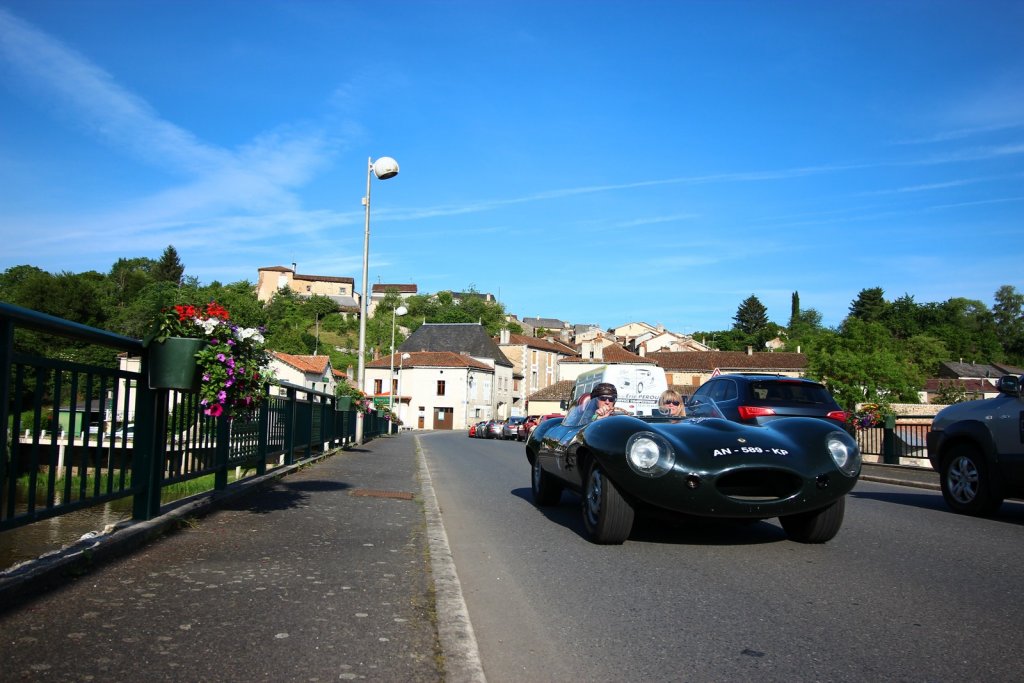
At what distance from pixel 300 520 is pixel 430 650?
13.2ft

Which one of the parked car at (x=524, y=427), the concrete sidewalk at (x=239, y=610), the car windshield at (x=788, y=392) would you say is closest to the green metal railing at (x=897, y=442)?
the car windshield at (x=788, y=392)

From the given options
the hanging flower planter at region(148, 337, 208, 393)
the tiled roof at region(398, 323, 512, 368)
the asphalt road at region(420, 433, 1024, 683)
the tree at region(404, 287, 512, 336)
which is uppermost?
the tree at region(404, 287, 512, 336)

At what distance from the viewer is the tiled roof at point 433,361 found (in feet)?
287

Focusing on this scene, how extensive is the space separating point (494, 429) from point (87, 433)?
152 feet

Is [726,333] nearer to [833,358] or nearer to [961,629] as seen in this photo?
[833,358]

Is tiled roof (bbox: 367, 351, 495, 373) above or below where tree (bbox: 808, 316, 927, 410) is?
above

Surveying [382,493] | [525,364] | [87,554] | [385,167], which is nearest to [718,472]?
[87,554]

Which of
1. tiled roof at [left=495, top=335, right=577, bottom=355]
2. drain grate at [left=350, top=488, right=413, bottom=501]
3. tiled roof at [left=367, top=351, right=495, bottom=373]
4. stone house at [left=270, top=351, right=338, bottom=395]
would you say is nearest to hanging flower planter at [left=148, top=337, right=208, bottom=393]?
drain grate at [left=350, top=488, right=413, bottom=501]

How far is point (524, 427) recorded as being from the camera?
44562mm

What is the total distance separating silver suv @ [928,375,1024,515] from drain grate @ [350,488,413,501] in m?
6.40

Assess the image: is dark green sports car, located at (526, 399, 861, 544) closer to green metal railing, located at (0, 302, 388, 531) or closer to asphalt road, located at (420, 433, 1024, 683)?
asphalt road, located at (420, 433, 1024, 683)

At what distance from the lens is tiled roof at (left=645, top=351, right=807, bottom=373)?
103m

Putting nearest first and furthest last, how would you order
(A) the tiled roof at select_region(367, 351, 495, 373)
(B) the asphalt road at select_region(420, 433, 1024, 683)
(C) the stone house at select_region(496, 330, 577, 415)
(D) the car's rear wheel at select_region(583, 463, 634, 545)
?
(B) the asphalt road at select_region(420, 433, 1024, 683), (D) the car's rear wheel at select_region(583, 463, 634, 545), (A) the tiled roof at select_region(367, 351, 495, 373), (C) the stone house at select_region(496, 330, 577, 415)

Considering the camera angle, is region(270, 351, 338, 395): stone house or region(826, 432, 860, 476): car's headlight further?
region(270, 351, 338, 395): stone house
